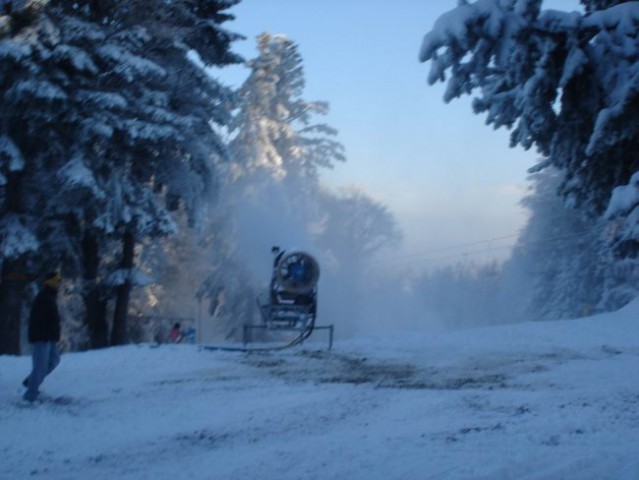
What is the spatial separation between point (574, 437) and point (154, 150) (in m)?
15.3

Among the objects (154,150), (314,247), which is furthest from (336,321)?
(154,150)

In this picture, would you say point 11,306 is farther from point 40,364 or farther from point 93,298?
point 40,364

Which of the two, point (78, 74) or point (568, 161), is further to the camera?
point (78, 74)

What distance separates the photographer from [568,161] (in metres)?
8.84

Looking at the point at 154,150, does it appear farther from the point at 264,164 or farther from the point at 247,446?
the point at 264,164

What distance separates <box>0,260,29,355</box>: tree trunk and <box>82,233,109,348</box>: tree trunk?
9.07ft

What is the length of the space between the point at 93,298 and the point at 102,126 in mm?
5855

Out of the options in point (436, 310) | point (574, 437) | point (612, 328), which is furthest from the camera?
point (436, 310)

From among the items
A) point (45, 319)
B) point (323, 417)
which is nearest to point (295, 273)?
point (45, 319)

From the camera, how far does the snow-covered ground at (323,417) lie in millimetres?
6781

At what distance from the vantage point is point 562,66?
25.2 feet

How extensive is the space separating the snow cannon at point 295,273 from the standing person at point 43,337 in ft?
27.0

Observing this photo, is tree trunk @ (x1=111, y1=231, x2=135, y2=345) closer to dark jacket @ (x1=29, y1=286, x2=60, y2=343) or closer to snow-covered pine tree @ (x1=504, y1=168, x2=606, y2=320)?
dark jacket @ (x1=29, y1=286, x2=60, y2=343)

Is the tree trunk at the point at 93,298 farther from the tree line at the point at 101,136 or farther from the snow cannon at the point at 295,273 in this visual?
the snow cannon at the point at 295,273
